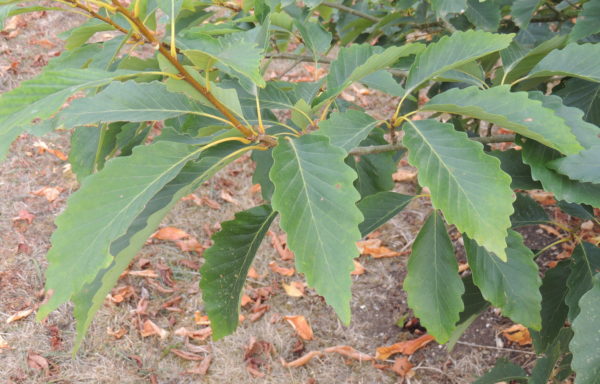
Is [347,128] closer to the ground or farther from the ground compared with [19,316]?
farther from the ground

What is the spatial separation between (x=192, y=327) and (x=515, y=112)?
204 cm

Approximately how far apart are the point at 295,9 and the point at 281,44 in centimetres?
24

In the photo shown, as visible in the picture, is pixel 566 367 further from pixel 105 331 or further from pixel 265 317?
pixel 105 331

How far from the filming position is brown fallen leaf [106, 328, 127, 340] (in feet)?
8.32


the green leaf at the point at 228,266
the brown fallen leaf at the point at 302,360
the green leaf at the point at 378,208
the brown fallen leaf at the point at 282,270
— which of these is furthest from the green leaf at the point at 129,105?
the brown fallen leaf at the point at 282,270

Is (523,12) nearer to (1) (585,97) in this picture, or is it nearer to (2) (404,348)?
(1) (585,97)

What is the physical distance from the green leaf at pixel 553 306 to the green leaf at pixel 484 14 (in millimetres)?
741

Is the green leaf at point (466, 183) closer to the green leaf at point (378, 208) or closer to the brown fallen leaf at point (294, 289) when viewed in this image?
the green leaf at point (378, 208)

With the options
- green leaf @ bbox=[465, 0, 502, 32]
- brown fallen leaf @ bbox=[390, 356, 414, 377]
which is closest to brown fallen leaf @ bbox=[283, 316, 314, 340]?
brown fallen leaf @ bbox=[390, 356, 414, 377]

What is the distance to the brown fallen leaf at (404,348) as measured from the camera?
2.31 meters

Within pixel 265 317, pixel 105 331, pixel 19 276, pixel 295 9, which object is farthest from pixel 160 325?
pixel 295 9

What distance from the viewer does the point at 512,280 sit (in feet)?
3.83

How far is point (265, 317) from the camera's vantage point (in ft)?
8.55

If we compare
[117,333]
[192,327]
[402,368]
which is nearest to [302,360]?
[402,368]
